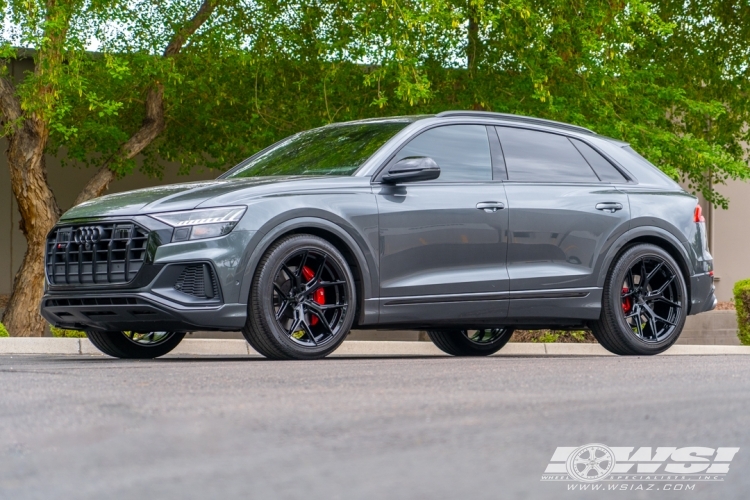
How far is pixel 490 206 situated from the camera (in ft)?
27.6

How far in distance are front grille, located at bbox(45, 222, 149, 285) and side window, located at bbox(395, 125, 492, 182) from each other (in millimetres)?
1952

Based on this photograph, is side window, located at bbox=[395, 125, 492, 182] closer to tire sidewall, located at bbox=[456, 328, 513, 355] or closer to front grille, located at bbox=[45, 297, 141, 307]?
front grille, located at bbox=[45, 297, 141, 307]

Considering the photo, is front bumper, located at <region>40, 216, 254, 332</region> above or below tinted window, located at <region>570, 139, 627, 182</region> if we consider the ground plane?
below

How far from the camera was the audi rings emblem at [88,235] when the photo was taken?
765cm

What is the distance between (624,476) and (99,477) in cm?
150

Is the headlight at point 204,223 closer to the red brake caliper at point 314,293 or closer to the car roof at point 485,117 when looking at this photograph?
the red brake caliper at point 314,293

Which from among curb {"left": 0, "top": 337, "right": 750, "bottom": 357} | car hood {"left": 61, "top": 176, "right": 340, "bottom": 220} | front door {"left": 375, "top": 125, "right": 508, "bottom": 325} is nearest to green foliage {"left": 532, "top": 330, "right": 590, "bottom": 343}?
curb {"left": 0, "top": 337, "right": 750, "bottom": 357}

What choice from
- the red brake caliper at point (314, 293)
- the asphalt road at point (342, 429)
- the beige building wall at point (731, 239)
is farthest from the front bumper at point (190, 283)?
the beige building wall at point (731, 239)

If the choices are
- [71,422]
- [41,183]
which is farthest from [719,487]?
[41,183]

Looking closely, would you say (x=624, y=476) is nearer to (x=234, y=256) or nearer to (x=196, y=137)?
(x=234, y=256)

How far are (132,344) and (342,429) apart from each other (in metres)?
5.09

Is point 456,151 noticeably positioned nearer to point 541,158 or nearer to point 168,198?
point 541,158

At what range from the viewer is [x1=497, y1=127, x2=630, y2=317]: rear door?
856 cm

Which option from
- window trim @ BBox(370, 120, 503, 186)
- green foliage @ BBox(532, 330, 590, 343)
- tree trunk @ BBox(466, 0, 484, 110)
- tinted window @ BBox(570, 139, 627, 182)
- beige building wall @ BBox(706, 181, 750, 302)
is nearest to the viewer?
window trim @ BBox(370, 120, 503, 186)
